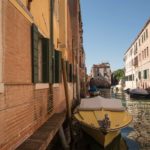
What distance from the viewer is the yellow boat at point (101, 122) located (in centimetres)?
931

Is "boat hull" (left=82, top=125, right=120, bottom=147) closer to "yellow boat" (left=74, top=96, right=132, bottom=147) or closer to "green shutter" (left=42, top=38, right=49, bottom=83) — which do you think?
"yellow boat" (left=74, top=96, right=132, bottom=147)

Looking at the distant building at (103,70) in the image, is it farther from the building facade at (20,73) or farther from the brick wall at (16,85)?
the brick wall at (16,85)

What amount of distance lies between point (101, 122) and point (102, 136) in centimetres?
46

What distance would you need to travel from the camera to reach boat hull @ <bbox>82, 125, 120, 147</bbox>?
9.31 meters

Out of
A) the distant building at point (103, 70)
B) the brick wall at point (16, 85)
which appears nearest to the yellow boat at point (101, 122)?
the brick wall at point (16, 85)

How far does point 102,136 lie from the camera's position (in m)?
9.31

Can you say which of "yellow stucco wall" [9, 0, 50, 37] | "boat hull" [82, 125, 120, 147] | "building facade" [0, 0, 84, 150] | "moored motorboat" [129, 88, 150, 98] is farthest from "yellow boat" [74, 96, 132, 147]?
"moored motorboat" [129, 88, 150, 98]

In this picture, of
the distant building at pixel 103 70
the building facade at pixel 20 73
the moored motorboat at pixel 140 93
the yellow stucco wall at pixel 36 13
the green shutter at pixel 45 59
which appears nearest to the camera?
the building facade at pixel 20 73

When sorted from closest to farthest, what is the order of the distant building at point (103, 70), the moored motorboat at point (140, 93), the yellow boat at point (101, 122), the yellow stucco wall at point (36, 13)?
the yellow stucco wall at point (36, 13)
the yellow boat at point (101, 122)
the moored motorboat at point (140, 93)
the distant building at point (103, 70)

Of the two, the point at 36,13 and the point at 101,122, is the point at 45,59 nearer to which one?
the point at 36,13

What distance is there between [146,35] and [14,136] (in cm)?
3797

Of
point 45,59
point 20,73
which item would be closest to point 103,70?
point 45,59

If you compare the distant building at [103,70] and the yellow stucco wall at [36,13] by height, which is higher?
the distant building at [103,70]

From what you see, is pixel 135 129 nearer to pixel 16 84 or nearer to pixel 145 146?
pixel 145 146
